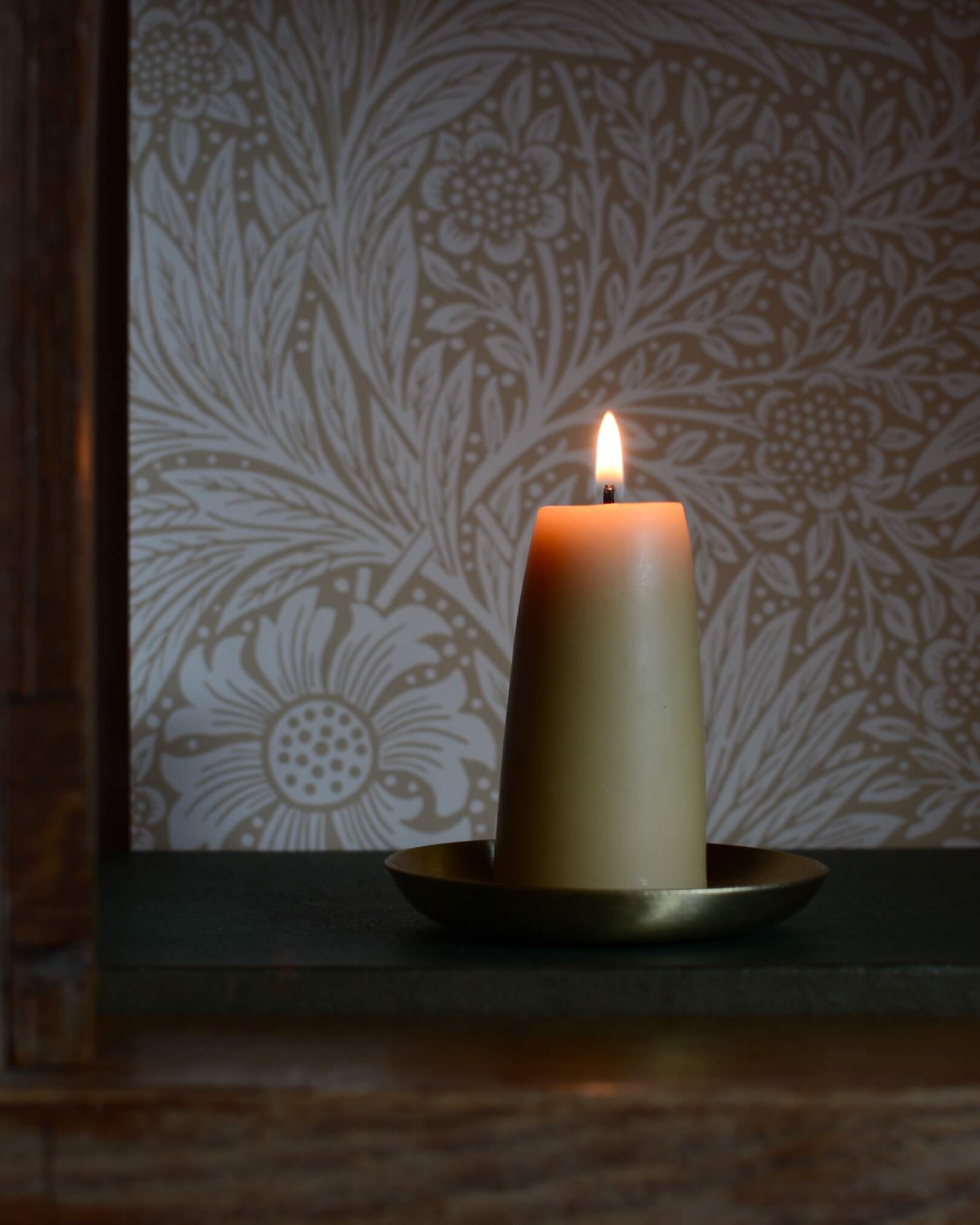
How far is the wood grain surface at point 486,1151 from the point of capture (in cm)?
24

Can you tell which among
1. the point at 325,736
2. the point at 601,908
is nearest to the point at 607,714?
the point at 601,908

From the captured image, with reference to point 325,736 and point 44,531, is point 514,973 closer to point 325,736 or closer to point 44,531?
point 44,531

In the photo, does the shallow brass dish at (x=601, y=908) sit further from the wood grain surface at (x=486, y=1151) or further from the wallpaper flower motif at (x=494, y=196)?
the wallpaper flower motif at (x=494, y=196)

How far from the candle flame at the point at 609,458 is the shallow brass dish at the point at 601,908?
138mm

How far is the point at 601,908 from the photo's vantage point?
315mm

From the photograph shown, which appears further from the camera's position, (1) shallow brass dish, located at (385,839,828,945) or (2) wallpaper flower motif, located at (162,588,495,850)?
(2) wallpaper flower motif, located at (162,588,495,850)

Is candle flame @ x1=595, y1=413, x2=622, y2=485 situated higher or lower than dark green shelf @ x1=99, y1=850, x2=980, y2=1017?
higher

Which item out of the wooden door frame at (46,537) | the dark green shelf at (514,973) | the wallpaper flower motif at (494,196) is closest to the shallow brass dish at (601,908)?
the dark green shelf at (514,973)

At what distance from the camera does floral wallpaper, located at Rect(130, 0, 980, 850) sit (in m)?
0.70

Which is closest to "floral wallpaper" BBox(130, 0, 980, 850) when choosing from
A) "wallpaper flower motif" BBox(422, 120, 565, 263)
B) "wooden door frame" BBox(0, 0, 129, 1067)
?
"wallpaper flower motif" BBox(422, 120, 565, 263)

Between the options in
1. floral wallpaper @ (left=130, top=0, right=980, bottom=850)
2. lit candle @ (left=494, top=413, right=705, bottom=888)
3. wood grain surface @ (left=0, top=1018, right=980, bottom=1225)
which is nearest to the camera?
wood grain surface @ (left=0, top=1018, right=980, bottom=1225)

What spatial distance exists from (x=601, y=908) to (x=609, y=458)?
0.15 meters

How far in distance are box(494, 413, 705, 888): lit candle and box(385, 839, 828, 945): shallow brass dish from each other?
2cm

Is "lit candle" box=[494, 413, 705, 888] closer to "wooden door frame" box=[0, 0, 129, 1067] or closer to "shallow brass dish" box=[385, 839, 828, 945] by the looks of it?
"shallow brass dish" box=[385, 839, 828, 945]
